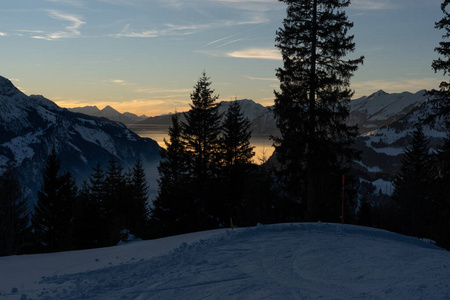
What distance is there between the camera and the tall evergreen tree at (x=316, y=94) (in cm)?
2030

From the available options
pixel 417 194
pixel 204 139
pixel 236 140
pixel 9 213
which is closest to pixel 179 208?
pixel 204 139

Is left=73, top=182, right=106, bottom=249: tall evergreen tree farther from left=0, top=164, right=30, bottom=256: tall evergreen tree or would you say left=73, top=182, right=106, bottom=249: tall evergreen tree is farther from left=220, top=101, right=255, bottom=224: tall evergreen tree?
left=220, top=101, right=255, bottom=224: tall evergreen tree

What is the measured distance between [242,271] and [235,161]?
85.5ft

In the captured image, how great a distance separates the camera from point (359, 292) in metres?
6.33

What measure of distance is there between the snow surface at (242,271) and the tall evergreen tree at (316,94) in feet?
31.1

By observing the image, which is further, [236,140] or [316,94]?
[236,140]

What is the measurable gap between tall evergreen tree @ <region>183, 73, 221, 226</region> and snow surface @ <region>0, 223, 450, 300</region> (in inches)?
716

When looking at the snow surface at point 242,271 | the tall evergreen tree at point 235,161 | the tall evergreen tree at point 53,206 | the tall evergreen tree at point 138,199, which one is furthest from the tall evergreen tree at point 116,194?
the snow surface at point 242,271

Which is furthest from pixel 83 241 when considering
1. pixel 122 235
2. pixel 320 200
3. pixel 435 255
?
pixel 435 255

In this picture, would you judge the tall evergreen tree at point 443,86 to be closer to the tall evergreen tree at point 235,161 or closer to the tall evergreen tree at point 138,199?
the tall evergreen tree at point 235,161

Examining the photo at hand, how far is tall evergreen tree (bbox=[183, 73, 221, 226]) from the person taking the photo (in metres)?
29.9

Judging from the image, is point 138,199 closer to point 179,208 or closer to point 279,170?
point 179,208

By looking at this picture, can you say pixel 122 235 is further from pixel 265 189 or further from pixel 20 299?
pixel 265 189

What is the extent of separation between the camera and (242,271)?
7.95m
